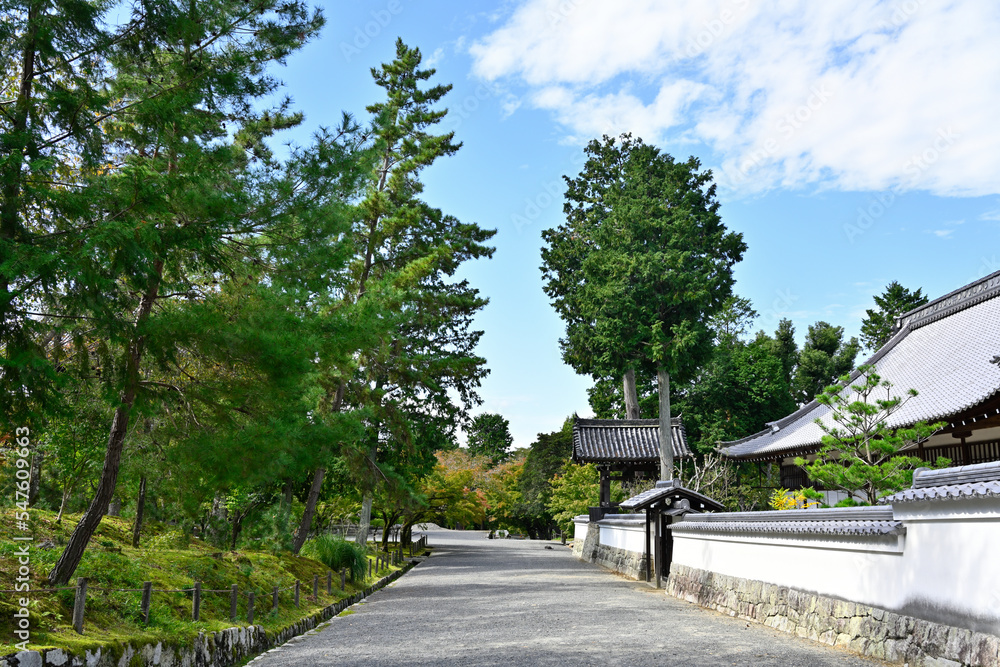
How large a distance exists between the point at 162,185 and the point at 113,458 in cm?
333

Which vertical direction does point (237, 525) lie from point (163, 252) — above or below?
below

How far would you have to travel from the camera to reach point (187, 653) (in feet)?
23.0

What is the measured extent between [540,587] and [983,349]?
11053 millimetres

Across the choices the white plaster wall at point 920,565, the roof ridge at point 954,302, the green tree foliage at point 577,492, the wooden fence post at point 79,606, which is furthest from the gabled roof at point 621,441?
the wooden fence post at point 79,606

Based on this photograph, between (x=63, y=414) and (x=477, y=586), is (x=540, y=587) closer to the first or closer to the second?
(x=477, y=586)

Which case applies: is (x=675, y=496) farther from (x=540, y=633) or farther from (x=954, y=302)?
(x=954, y=302)

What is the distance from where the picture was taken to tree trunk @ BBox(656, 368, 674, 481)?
26.1 metres

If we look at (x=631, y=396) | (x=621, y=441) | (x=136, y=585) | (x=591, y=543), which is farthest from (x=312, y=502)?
(x=631, y=396)

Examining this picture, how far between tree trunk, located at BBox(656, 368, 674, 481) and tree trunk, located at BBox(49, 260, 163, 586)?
2049 cm

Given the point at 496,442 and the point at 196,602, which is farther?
the point at 496,442

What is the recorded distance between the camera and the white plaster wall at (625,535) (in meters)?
18.7

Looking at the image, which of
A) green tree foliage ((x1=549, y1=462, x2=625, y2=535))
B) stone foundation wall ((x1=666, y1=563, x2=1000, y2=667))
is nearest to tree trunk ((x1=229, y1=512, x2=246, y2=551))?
stone foundation wall ((x1=666, y1=563, x2=1000, y2=667))

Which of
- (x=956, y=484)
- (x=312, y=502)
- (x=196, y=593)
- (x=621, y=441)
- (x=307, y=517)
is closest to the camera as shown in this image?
(x=956, y=484)

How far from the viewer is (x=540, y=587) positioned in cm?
1617
